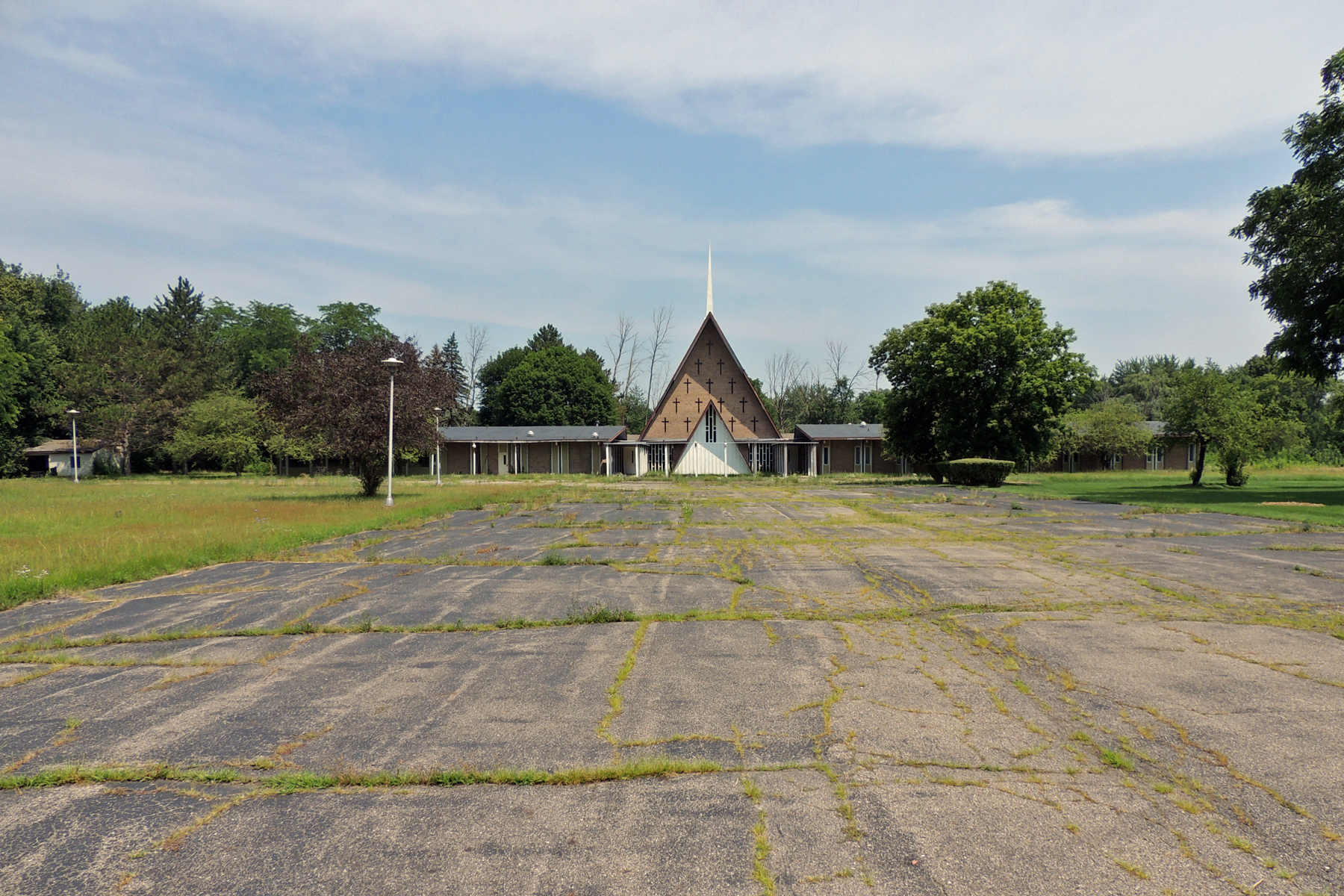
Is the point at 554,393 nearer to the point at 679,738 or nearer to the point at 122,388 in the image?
the point at 122,388

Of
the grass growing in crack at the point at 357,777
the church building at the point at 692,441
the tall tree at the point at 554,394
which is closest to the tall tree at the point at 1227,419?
the church building at the point at 692,441

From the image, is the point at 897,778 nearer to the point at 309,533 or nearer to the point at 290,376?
the point at 309,533

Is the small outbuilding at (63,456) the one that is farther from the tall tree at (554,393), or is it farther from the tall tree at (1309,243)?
the tall tree at (1309,243)

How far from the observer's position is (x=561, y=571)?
10609 millimetres

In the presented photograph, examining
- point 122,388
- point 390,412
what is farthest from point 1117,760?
point 122,388

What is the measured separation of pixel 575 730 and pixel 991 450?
1471 inches

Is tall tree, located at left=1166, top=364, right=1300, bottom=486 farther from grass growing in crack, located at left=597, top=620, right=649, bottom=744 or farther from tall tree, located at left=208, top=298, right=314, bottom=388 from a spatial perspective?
tall tree, located at left=208, top=298, right=314, bottom=388

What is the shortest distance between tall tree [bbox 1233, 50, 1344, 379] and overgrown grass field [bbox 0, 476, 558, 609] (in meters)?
28.8

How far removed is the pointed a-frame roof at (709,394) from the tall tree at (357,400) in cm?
2682

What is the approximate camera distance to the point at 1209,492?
93.9 ft

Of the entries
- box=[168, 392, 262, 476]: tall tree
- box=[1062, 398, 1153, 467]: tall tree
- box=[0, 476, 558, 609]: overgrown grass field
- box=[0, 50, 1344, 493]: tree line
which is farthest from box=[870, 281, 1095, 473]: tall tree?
box=[168, 392, 262, 476]: tall tree

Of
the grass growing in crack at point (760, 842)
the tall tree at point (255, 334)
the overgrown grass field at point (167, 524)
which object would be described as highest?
the tall tree at point (255, 334)

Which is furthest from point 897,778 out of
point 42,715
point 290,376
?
point 290,376

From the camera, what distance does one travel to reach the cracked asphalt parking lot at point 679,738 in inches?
120
